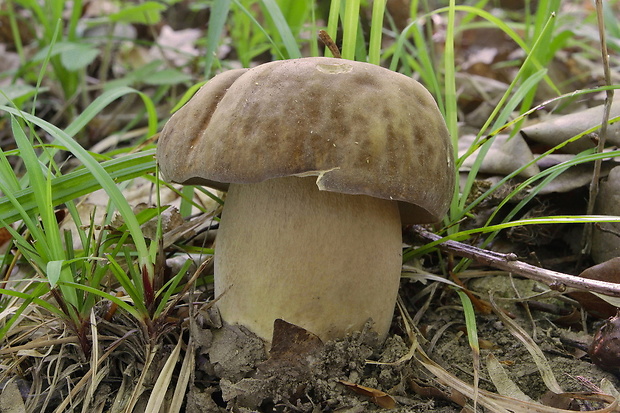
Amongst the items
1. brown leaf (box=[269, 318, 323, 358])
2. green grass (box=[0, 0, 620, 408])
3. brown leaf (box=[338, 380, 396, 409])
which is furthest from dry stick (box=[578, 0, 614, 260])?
brown leaf (box=[269, 318, 323, 358])

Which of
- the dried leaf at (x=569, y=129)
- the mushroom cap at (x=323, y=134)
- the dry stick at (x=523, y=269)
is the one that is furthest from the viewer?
the dried leaf at (x=569, y=129)

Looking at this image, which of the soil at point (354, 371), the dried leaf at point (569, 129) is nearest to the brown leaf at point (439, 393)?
the soil at point (354, 371)

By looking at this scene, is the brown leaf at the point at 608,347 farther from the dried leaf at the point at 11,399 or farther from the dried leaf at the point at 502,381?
the dried leaf at the point at 11,399

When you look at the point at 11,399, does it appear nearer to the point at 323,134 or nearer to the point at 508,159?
the point at 323,134

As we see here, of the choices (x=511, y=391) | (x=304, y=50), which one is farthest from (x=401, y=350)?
(x=304, y=50)

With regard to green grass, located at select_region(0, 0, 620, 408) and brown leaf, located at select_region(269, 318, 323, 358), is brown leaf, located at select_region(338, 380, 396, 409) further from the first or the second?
green grass, located at select_region(0, 0, 620, 408)

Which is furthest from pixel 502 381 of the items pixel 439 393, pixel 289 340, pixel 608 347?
pixel 289 340
